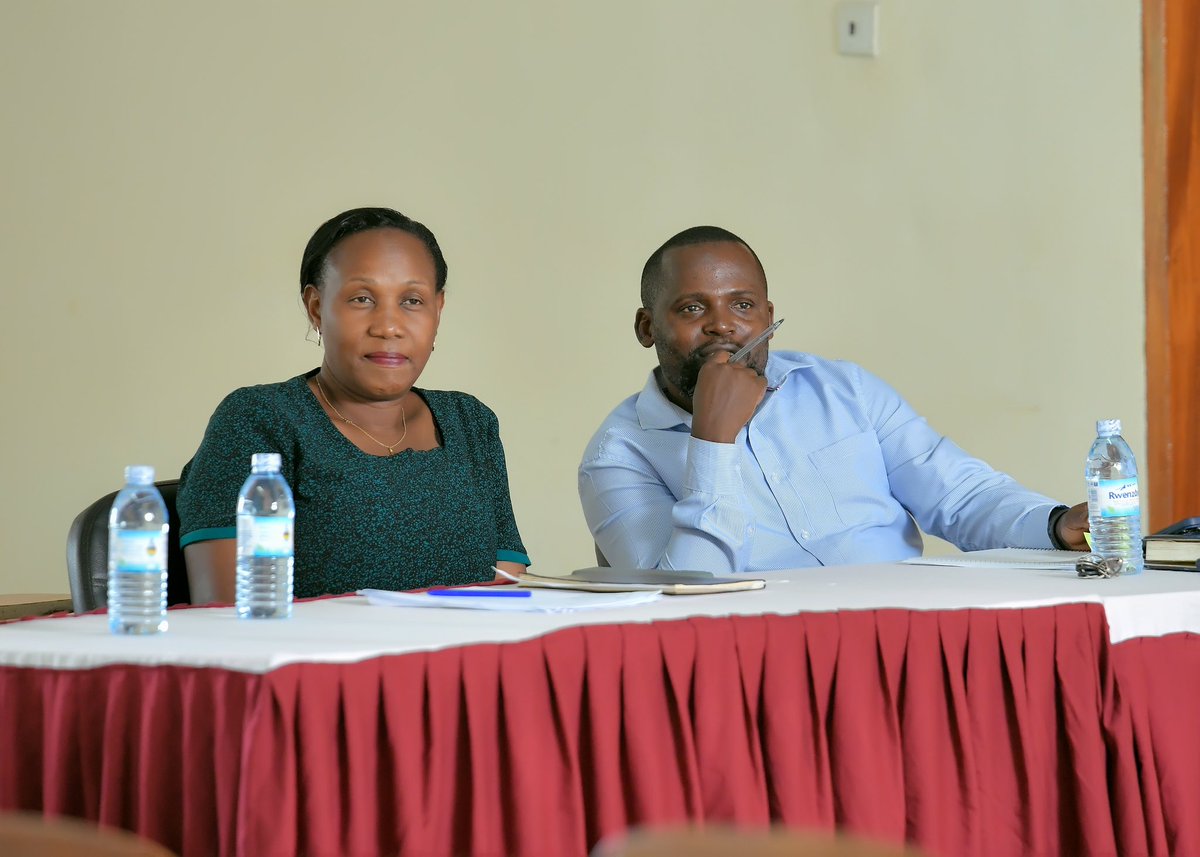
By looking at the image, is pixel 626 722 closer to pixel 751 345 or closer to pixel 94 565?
pixel 94 565

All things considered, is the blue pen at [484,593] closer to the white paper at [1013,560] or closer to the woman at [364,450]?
the woman at [364,450]

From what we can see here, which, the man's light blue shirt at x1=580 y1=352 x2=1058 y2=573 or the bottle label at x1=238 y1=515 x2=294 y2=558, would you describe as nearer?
the bottle label at x1=238 y1=515 x2=294 y2=558

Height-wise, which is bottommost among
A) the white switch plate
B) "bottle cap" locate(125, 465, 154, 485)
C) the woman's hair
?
"bottle cap" locate(125, 465, 154, 485)

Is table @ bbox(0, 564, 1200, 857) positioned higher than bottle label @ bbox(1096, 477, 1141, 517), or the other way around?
bottle label @ bbox(1096, 477, 1141, 517)

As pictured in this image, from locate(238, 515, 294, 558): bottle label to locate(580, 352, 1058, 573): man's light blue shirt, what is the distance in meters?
0.98

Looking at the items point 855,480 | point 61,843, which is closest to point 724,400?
point 855,480

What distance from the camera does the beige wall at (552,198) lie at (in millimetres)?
3229

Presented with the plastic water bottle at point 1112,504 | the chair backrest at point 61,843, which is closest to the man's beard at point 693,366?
the plastic water bottle at point 1112,504

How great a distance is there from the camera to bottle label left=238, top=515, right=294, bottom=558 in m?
1.43

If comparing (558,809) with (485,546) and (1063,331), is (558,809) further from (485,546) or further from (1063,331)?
(1063,331)

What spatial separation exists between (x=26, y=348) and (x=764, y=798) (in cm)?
250

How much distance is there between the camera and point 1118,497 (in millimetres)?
1870

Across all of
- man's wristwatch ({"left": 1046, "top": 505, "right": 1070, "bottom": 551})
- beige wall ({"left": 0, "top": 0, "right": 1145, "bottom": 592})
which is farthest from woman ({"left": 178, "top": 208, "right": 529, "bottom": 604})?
beige wall ({"left": 0, "top": 0, "right": 1145, "bottom": 592})

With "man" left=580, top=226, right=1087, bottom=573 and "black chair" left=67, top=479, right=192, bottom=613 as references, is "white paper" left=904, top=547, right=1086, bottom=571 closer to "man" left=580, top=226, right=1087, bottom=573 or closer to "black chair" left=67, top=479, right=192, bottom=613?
"man" left=580, top=226, right=1087, bottom=573
